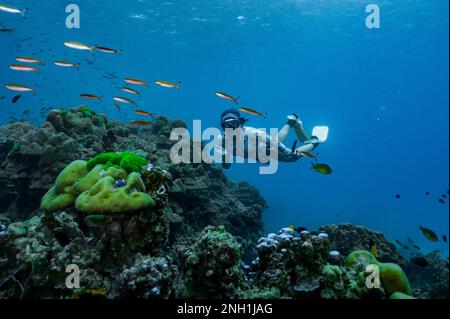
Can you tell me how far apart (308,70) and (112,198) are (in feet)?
222

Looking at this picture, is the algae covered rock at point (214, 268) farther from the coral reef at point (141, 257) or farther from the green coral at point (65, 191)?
the green coral at point (65, 191)

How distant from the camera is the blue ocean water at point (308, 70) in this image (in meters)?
32.8

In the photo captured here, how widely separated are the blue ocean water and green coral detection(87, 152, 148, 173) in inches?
262

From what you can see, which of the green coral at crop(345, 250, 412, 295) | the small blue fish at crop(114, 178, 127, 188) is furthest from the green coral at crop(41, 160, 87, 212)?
the green coral at crop(345, 250, 412, 295)

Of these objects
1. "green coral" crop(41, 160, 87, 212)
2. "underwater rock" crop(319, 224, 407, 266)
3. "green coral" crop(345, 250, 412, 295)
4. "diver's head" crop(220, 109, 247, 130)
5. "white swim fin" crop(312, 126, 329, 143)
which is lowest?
"underwater rock" crop(319, 224, 407, 266)

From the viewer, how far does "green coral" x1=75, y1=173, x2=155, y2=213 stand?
4.30 m

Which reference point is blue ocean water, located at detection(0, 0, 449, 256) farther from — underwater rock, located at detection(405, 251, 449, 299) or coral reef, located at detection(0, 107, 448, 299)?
underwater rock, located at detection(405, 251, 449, 299)

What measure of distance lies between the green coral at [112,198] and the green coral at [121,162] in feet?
2.00

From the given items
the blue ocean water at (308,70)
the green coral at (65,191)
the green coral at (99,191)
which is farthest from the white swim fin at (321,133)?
the green coral at (65,191)

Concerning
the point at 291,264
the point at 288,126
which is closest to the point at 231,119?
the point at 288,126

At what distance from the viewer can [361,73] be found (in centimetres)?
7094

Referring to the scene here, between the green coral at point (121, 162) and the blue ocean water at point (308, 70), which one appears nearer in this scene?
the green coral at point (121, 162)

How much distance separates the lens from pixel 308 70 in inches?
2562
